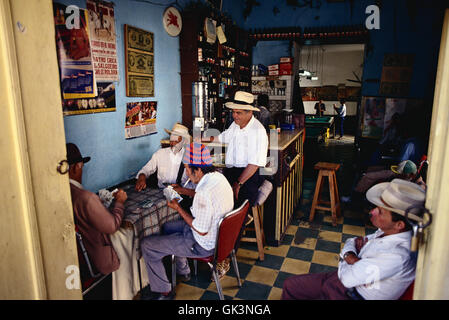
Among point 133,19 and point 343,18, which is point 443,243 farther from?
point 343,18

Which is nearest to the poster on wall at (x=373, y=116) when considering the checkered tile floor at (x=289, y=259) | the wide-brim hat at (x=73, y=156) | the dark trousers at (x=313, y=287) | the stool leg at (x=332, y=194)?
the checkered tile floor at (x=289, y=259)

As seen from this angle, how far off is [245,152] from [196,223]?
1445 millimetres

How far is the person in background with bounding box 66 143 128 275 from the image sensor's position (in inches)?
84.7

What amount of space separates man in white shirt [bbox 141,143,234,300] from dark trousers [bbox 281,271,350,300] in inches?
27.3

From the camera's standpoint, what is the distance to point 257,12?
26.6 ft

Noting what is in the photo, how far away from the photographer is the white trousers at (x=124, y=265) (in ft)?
8.09

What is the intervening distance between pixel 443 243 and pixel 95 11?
3.59 meters

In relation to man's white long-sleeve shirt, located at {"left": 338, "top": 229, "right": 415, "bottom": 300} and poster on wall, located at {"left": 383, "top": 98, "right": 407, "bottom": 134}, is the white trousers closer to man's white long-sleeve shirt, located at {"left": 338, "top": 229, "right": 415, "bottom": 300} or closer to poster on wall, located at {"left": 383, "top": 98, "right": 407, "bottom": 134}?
man's white long-sleeve shirt, located at {"left": 338, "top": 229, "right": 415, "bottom": 300}

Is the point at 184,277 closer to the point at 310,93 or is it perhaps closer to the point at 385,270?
the point at 385,270

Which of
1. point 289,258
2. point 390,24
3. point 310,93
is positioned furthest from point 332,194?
point 310,93

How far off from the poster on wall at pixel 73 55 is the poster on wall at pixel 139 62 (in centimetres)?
66

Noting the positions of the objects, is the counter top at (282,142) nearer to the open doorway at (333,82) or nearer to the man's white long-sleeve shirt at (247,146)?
the man's white long-sleeve shirt at (247,146)

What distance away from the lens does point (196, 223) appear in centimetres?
248
